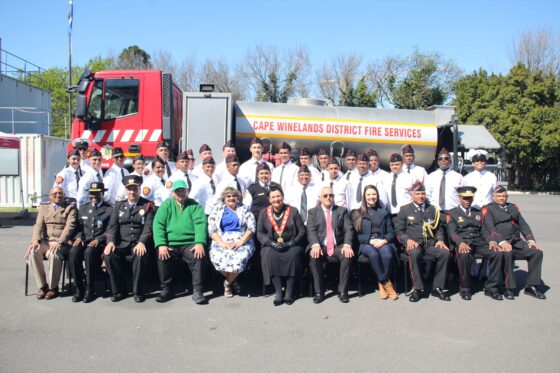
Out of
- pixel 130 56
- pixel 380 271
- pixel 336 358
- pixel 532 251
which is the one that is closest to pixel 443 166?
pixel 532 251

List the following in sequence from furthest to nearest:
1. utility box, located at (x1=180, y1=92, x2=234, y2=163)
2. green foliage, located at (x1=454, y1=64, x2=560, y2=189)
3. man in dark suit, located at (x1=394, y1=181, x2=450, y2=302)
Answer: green foliage, located at (x1=454, y1=64, x2=560, y2=189) → utility box, located at (x1=180, y1=92, x2=234, y2=163) → man in dark suit, located at (x1=394, y1=181, x2=450, y2=302)

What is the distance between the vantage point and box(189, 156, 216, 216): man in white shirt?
22.3 feet

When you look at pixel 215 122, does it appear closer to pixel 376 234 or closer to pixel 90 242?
pixel 90 242

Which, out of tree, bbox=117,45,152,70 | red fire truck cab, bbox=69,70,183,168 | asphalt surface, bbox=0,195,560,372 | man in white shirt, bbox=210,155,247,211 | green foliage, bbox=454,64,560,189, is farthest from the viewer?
tree, bbox=117,45,152,70

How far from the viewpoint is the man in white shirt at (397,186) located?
712 centimetres

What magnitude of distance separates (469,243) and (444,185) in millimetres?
1241

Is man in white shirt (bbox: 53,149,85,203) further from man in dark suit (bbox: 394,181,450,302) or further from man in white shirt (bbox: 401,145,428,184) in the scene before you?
man in white shirt (bbox: 401,145,428,184)

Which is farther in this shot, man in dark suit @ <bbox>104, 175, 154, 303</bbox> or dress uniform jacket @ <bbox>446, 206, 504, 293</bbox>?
dress uniform jacket @ <bbox>446, 206, 504, 293</bbox>

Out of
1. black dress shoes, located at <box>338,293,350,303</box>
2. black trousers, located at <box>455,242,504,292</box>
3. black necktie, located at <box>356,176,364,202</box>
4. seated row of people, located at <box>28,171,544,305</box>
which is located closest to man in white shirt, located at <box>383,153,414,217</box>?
black necktie, located at <box>356,176,364,202</box>

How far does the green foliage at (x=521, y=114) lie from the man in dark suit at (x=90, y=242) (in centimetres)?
2706

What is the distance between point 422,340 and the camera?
4621 mm

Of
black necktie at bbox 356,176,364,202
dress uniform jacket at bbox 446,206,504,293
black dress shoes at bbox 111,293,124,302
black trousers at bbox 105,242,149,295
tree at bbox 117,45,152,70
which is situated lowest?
black dress shoes at bbox 111,293,124,302

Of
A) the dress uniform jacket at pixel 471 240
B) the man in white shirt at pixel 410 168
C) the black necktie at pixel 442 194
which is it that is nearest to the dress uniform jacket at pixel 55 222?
the man in white shirt at pixel 410 168

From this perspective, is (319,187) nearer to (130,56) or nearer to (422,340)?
(422,340)
